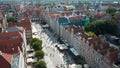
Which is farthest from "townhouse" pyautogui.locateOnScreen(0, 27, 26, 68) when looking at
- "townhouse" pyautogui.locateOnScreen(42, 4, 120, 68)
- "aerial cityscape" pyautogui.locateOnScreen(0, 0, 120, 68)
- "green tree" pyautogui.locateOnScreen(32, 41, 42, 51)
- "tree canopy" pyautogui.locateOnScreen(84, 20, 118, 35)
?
"tree canopy" pyautogui.locateOnScreen(84, 20, 118, 35)

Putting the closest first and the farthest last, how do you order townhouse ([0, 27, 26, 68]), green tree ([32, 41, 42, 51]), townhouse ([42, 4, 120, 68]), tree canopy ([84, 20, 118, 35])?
1. townhouse ([0, 27, 26, 68])
2. townhouse ([42, 4, 120, 68])
3. green tree ([32, 41, 42, 51])
4. tree canopy ([84, 20, 118, 35])

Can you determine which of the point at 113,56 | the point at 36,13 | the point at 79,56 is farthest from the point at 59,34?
the point at 36,13

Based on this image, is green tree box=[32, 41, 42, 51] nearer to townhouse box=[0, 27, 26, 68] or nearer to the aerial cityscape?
the aerial cityscape

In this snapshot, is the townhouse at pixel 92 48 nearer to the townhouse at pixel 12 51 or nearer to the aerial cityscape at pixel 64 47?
the aerial cityscape at pixel 64 47

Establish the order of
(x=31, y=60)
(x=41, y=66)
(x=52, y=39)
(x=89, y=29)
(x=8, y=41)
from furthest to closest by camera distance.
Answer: (x=52, y=39) < (x=89, y=29) < (x=31, y=60) < (x=8, y=41) < (x=41, y=66)

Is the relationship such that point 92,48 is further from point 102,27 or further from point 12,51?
point 102,27

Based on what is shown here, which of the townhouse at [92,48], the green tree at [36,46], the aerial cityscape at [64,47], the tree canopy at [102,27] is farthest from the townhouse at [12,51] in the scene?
the tree canopy at [102,27]

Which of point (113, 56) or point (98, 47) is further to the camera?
point (98, 47)

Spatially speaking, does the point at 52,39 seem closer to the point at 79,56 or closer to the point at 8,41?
the point at 79,56

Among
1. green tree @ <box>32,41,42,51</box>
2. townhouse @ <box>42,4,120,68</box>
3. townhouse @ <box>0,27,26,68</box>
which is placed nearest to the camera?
townhouse @ <box>0,27,26,68</box>
